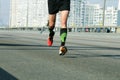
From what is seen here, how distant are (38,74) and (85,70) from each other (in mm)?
898

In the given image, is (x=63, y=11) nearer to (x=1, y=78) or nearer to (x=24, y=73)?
(x=24, y=73)

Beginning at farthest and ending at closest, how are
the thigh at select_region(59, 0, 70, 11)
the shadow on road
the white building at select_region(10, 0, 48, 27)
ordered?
1. the white building at select_region(10, 0, 48, 27)
2. the thigh at select_region(59, 0, 70, 11)
3. the shadow on road

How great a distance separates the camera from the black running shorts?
8.95m

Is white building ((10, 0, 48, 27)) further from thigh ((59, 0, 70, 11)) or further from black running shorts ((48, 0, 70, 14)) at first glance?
thigh ((59, 0, 70, 11))

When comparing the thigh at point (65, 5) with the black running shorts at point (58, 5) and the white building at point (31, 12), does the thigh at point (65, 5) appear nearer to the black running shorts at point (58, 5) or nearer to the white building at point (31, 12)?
the black running shorts at point (58, 5)

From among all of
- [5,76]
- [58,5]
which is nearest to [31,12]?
[58,5]

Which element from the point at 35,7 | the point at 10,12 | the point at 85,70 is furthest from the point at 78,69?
the point at 10,12

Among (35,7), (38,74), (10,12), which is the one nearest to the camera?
(38,74)

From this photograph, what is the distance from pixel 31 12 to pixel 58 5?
130072 mm

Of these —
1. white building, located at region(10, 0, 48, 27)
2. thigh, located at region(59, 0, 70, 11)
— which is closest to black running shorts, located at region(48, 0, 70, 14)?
thigh, located at region(59, 0, 70, 11)

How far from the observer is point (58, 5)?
9.05m

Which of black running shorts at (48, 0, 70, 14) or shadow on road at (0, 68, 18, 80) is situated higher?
black running shorts at (48, 0, 70, 14)

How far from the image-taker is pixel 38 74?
5.84m

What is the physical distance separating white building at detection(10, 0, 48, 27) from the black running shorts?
403ft
